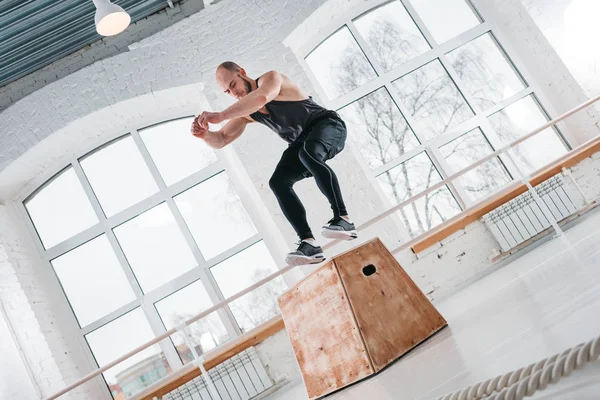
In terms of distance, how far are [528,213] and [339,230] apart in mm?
2762

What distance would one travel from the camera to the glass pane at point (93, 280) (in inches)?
199

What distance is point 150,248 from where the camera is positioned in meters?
5.11

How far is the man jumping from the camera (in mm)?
2812

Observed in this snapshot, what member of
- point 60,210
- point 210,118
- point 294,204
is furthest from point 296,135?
point 60,210

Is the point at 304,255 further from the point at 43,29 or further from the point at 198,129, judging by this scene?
the point at 43,29

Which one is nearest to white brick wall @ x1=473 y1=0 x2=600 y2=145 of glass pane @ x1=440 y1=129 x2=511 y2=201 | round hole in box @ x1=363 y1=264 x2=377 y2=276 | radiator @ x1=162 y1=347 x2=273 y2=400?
glass pane @ x1=440 y1=129 x2=511 y2=201

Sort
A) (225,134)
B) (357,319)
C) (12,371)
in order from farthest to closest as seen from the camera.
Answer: (12,371), (225,134), (357,319)

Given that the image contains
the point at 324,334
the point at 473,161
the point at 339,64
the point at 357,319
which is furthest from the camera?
the point at 339,64

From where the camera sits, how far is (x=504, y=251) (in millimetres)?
4711

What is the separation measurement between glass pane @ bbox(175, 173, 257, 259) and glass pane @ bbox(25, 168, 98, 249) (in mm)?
999

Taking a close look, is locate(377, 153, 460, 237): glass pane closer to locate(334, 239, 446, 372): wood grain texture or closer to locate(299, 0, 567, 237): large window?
locate(299, 0, 567, 237): large window

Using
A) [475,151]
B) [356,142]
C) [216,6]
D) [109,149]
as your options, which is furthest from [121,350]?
[475,151]

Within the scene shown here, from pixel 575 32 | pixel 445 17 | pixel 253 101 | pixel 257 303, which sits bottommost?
pixel 257 303

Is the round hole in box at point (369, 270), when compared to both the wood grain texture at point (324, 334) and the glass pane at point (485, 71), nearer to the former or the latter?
the wood grain texture at point (324, 334)
